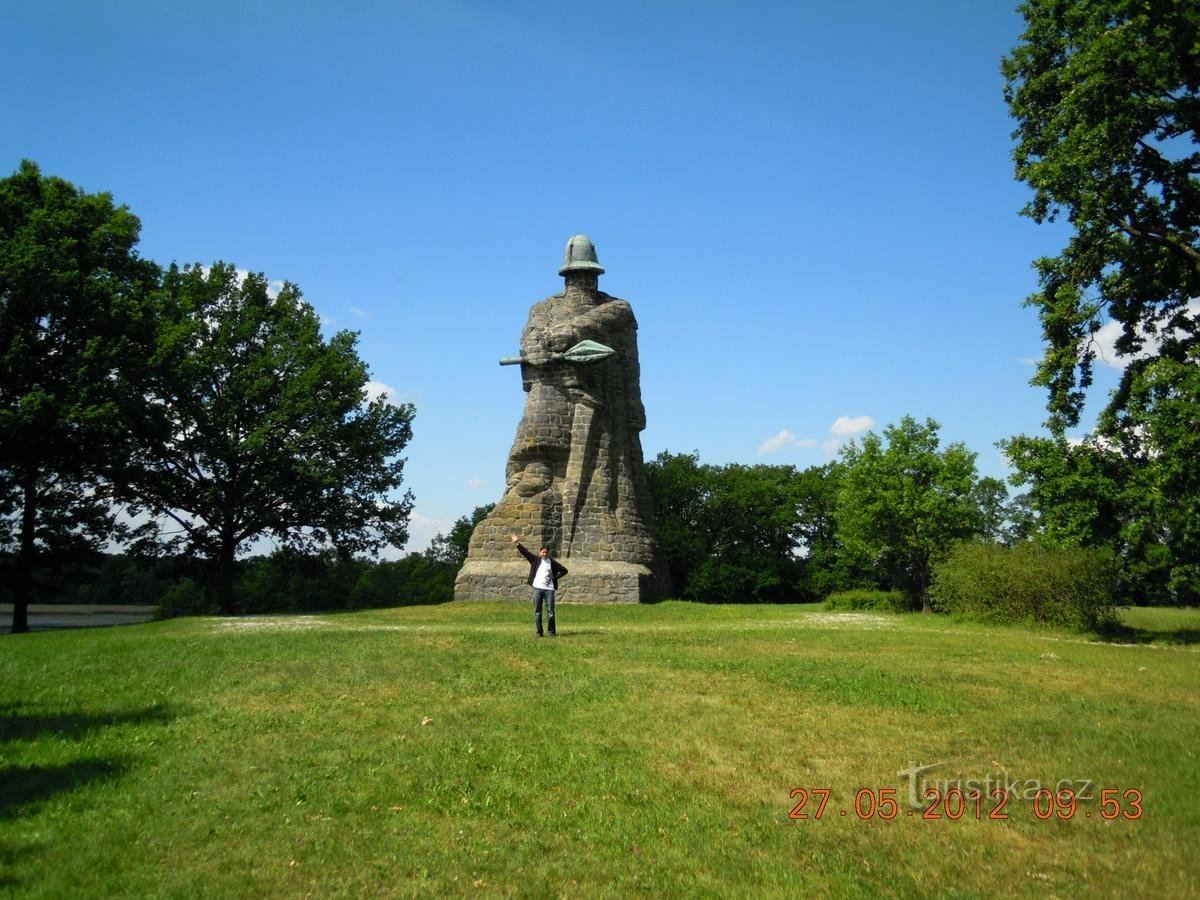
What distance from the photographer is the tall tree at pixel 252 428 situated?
3091 cm

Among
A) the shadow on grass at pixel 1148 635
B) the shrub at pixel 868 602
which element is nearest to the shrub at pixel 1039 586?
the shadow on grass at pixel 1148 635

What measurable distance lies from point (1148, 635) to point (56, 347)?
29.3 meters

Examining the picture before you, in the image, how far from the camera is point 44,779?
7.36 meters

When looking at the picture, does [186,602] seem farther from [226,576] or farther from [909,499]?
[909,499]

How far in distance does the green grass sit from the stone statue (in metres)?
14.7

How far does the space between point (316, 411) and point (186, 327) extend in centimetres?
497

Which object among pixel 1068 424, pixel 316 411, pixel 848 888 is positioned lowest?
pixel 848 888

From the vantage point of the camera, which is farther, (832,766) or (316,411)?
(316,411)

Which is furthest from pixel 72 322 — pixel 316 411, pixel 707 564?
pixel 707 564

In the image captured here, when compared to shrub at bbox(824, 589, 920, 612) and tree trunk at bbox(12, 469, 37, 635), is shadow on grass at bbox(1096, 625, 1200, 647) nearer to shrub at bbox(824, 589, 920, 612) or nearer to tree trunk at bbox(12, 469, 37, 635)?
shrub at bbox(824, 589, 920, 612)

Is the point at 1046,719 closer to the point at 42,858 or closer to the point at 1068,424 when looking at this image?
the point at 42,858

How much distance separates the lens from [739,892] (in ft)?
18.6

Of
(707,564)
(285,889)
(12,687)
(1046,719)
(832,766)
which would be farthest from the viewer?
(707,564)
